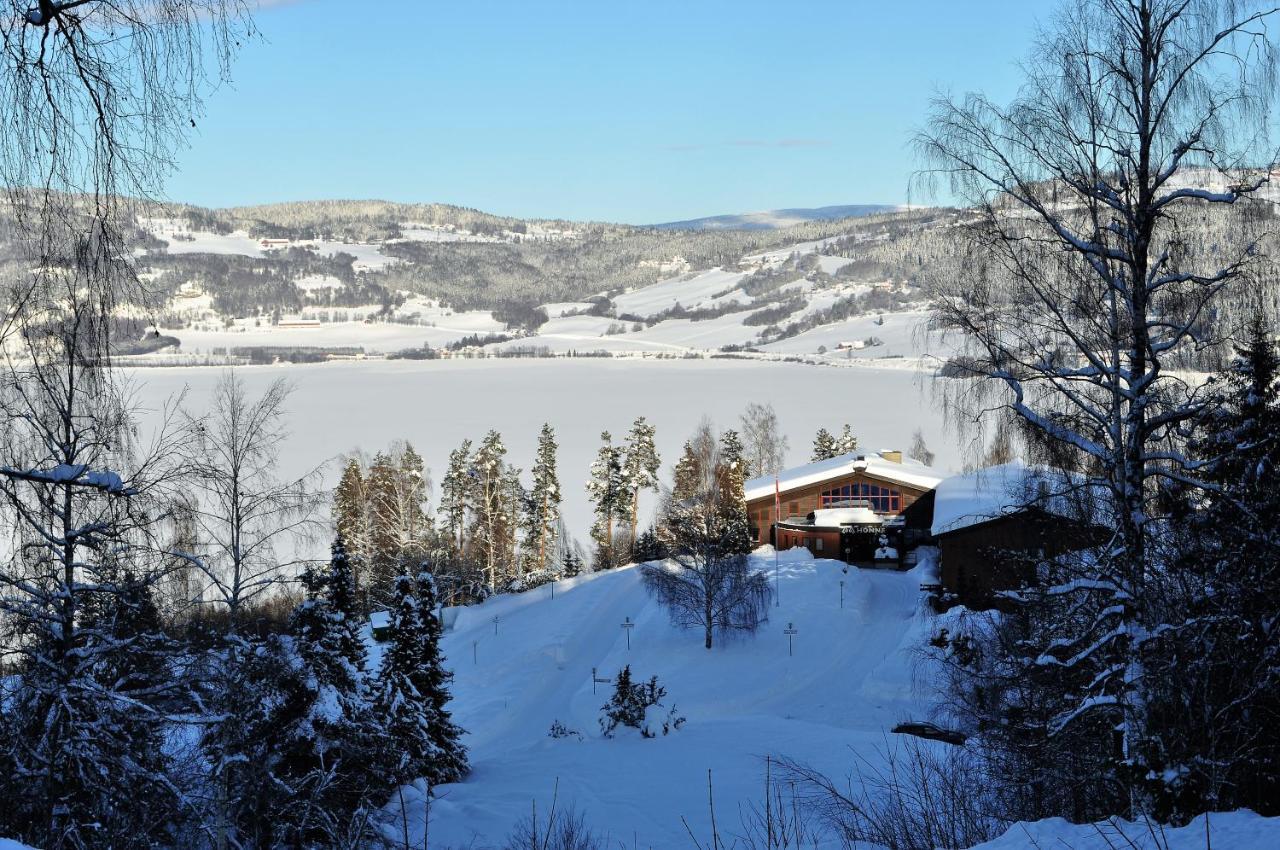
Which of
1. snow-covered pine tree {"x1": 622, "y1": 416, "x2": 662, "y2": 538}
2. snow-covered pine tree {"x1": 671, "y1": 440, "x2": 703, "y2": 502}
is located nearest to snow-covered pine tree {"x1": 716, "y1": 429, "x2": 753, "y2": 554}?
snow-covered pine tree {"x1": 671, "y1": 440, "x2": 703, "y2": 502}

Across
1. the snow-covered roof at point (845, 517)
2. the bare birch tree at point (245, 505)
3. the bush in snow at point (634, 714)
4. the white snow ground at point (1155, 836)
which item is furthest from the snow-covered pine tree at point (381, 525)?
the white snow ground at point (1155, 836)

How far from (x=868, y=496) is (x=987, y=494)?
1345 centimetres

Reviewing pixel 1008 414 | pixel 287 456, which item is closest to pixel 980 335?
pixel 1008 414

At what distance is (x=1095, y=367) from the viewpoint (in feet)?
28.7

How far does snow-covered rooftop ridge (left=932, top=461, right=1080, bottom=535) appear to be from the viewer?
1012 cm

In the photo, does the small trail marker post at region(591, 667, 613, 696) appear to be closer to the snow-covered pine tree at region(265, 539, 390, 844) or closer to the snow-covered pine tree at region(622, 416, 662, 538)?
the snow-covered pine tree at region(265, 539, 390, 844)

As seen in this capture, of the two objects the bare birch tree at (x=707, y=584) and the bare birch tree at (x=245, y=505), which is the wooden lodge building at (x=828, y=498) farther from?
the bare birch tree at (x=245, y=505)

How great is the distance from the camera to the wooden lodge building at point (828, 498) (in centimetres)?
4816

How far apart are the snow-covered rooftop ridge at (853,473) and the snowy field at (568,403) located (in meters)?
6.94

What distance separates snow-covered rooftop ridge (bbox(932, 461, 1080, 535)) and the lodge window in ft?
12.1

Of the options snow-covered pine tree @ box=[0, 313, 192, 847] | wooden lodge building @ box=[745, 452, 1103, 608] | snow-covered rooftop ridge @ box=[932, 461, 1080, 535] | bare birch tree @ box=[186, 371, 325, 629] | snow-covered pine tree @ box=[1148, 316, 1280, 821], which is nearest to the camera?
snow-covered pine tree @ box=[1148, 316, 1280, 821]

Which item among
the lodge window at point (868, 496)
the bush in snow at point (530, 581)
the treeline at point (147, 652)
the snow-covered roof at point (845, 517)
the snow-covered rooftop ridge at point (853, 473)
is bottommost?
the bush in snow at point (530, 581)

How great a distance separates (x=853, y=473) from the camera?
49625mm

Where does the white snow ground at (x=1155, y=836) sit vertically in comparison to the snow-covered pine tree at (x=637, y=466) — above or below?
above
